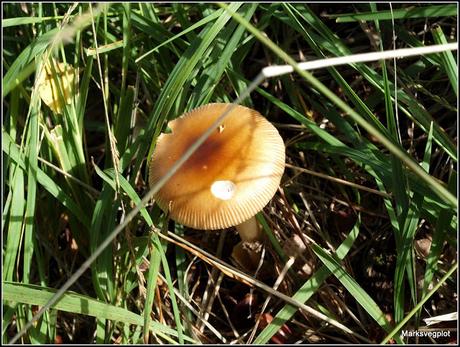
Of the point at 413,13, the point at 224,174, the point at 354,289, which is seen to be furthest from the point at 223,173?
the point at 413,13

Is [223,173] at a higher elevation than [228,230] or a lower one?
higher

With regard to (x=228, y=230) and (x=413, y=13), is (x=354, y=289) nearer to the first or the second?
(x=228, y=230)

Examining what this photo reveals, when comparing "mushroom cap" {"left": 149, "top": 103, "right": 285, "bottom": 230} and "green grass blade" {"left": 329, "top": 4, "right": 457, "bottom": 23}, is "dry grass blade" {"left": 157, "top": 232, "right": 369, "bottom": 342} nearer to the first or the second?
"mushroom cap" {"left": 149, "top": 103, "right": 285, "bottom": 230}

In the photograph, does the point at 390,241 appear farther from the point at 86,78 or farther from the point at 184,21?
the point at 86,78

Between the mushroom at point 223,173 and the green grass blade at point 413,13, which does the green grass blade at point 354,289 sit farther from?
the green grass blade at point 413,13

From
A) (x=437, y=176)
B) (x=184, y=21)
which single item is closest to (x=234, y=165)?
(x=184, y=21)

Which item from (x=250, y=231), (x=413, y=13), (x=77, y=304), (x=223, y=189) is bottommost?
(x=77, y=304)

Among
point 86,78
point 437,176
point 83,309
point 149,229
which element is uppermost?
point 86,78
